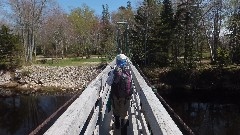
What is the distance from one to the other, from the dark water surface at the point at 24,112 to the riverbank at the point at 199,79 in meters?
11.4

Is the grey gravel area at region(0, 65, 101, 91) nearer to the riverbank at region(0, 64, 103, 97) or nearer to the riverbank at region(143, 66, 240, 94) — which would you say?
the riverbank at region(0, 64, 103, 97)

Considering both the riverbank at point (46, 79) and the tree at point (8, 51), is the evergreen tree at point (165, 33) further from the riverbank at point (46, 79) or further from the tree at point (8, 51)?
the tree at point (8, 51)

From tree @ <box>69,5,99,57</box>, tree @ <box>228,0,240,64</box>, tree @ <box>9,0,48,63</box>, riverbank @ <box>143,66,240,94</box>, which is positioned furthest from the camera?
tree @ <box>69,5,99,57</box>

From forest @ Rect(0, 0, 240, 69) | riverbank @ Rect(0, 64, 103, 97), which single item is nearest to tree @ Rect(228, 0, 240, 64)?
forest @ Rect(0, 0, 240, 69)

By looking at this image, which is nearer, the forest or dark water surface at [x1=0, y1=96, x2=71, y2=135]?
dark water surface at [x1=0, y1=96, x2=71, y2=135]

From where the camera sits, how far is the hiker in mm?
5809

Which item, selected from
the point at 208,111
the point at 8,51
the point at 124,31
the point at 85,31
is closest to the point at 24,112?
the point at 208,111

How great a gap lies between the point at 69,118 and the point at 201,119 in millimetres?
21316

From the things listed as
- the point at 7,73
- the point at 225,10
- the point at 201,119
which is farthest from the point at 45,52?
the point at 201,119

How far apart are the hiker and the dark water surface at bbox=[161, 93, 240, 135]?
13.5 m

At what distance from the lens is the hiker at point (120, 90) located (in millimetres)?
5809

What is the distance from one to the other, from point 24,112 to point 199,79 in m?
18.9

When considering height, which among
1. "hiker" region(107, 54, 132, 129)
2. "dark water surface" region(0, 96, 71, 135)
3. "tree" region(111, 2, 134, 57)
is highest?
"tree" region(111, 2, 134, 57)

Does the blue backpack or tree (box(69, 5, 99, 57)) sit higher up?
tree (box(69, 5, 99, 57))
